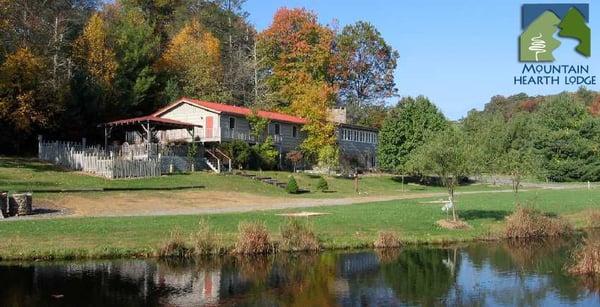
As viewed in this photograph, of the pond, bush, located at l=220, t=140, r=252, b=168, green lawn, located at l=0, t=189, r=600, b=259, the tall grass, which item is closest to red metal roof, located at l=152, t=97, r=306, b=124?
bush, located at l=220, t=140, r=252, b=168

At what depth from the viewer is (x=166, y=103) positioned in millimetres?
64750

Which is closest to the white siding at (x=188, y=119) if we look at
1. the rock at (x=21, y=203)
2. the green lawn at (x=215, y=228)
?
the green lawn at (x=215, y=228)

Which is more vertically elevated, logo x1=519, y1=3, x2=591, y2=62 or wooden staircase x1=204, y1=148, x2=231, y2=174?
logo x1=519, y1=3, x2=591, y2=62

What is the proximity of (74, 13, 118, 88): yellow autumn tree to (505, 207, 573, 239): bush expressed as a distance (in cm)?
4234

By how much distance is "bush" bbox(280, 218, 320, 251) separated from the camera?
21297 millimetres

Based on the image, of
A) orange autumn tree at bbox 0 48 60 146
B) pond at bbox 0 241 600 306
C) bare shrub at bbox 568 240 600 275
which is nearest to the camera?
pond at bbox 0 241 600 306

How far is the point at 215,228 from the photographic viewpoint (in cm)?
2416

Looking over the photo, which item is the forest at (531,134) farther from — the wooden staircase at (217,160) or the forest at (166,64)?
the wooden staircase at (217,160)

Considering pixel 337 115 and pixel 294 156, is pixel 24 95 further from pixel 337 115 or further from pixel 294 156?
pixel 337 115

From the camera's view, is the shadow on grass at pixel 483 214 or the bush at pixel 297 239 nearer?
the bush at pixel 297 239

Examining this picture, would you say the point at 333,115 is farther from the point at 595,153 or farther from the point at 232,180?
the point at 595,153

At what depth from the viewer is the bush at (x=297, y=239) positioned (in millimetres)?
21297

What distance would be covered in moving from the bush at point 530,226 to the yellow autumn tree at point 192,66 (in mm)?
48067

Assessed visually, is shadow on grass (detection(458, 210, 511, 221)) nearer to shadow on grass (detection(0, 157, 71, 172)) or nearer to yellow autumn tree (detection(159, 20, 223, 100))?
shadow on grass (detection(0, 157, 71, 172))
